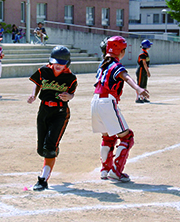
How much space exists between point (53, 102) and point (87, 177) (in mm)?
1110

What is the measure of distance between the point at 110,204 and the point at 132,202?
9.3 inches

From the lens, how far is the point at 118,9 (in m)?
46.7

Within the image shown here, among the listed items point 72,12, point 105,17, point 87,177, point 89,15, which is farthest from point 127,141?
point 105,17

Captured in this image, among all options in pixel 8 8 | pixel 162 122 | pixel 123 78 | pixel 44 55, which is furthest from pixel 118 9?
pixel 123 78

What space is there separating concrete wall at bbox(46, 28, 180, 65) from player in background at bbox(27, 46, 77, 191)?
3115cm

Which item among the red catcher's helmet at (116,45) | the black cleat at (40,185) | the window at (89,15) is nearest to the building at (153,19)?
the window at (89,15)

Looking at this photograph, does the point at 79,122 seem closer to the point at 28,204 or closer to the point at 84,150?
the point at 84,150

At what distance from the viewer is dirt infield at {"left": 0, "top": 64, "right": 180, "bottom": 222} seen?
4.21 meters

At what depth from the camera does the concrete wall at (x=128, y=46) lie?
3584 centimetres

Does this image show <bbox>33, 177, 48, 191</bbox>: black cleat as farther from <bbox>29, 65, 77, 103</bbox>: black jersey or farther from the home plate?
<bbox>29, 65, 77, 103</bbox>: black jersey

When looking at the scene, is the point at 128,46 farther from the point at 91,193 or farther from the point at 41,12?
the point at 91,193

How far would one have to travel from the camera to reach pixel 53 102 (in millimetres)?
5043

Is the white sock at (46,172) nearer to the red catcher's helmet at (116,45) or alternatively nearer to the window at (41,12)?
the red catcher's helmet at (116,45)

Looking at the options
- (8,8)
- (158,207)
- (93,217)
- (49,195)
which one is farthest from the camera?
(8,8)
